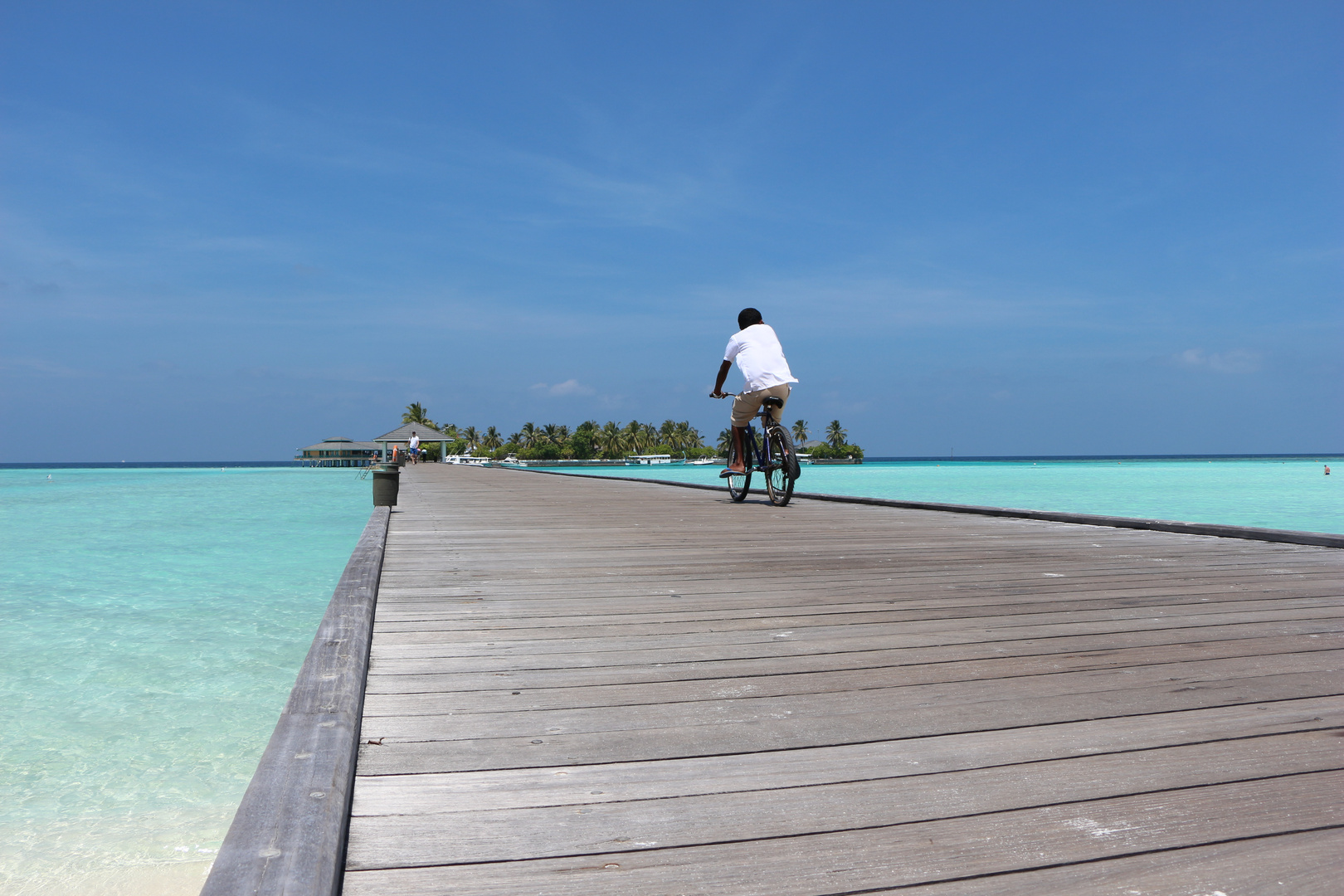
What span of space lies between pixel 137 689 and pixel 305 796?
4.31 meters

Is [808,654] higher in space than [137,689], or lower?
higher

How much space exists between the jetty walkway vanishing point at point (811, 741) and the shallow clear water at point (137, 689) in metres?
1.04

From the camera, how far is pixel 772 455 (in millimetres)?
7449

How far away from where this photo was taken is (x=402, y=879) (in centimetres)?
113

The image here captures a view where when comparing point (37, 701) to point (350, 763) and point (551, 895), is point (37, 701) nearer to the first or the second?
point (350, 763)

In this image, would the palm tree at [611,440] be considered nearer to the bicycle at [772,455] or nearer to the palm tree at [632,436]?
the palm tree at [632,436]

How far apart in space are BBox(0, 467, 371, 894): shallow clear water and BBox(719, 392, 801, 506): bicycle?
13.3ft

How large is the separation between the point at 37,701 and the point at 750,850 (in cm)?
488

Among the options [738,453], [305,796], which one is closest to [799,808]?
[305,796]

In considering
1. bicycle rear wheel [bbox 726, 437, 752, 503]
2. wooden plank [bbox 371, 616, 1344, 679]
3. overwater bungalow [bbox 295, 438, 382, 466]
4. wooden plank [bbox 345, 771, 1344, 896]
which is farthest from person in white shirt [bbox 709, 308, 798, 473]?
overwater bungalow [bbox 295, 438, 382, 466]

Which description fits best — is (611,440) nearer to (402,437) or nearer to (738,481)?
(402,437)

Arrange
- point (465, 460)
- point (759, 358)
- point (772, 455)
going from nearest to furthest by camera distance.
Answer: point (759, 358)
point (772, 455)
point (465, 460)

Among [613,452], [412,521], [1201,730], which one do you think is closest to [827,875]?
[1201,730]

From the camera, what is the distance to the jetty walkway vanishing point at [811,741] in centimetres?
115
